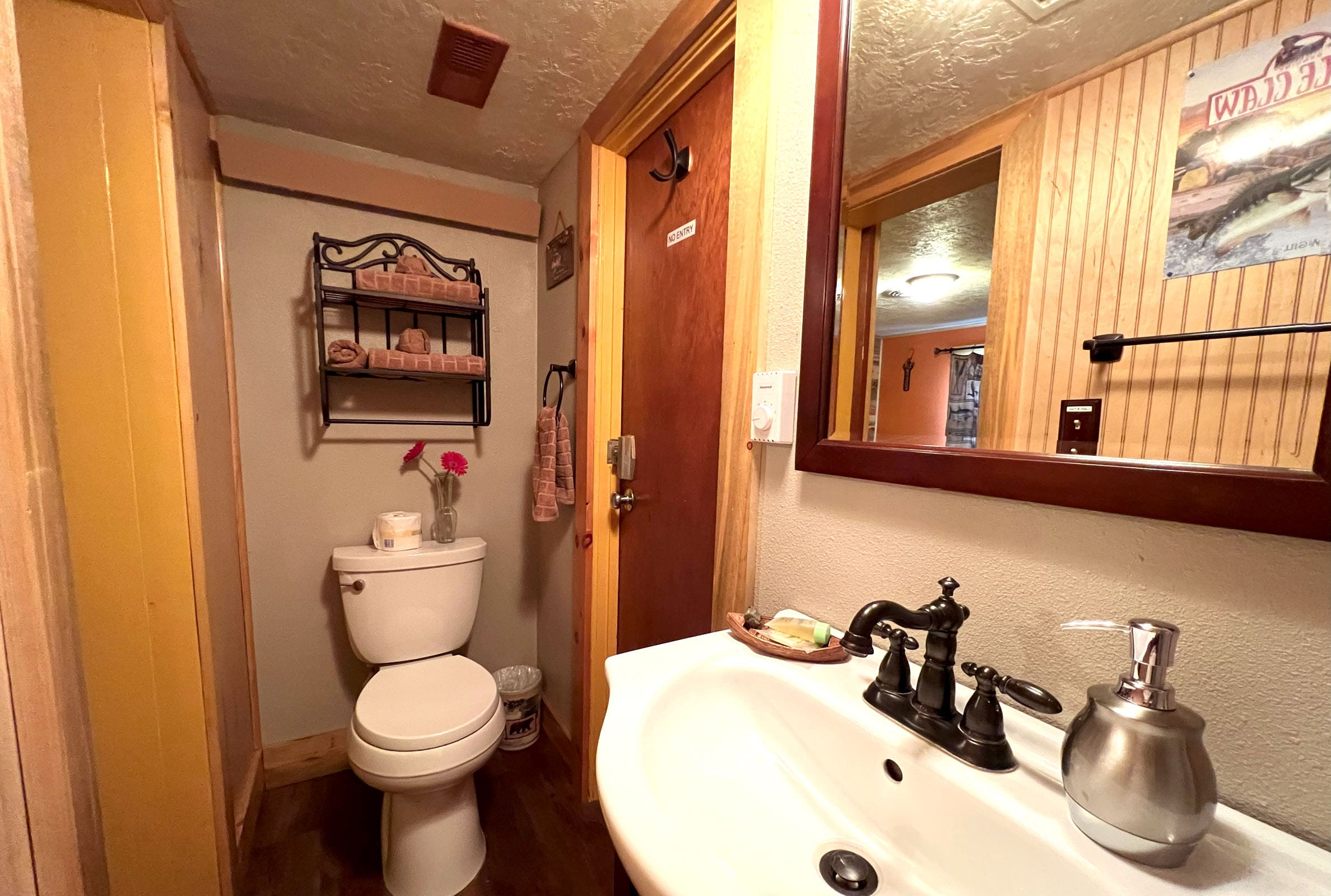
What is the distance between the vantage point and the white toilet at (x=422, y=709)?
1090mm

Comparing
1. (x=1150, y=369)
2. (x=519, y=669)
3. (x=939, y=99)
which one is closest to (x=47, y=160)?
(x=939, y=99)

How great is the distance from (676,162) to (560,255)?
62 centimetres

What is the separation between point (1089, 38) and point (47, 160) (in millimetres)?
1578

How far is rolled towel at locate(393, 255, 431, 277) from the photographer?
148 cm

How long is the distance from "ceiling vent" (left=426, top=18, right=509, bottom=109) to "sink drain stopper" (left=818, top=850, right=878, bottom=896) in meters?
1.59

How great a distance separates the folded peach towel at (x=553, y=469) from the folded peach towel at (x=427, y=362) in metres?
0.29

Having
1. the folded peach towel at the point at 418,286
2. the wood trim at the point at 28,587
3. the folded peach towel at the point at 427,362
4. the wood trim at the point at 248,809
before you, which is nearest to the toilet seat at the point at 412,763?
the wood trim at the point at 248,809

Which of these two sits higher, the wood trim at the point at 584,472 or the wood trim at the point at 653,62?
the wood trim at the point at 653,62

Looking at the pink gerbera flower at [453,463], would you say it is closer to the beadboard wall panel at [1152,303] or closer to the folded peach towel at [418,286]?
the folded peach towel at [418,286]

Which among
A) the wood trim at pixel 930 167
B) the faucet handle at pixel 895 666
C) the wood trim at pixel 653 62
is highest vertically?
the wood trim at pixel 653 62

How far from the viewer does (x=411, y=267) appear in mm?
1493

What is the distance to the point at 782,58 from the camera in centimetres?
77

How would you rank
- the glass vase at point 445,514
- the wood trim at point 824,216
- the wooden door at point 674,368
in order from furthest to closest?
1. the glass vase at point 445,514
2. the wooden door at point 674,368
3. the wood trim at point 824,216

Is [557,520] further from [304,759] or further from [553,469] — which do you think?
[304,759]
